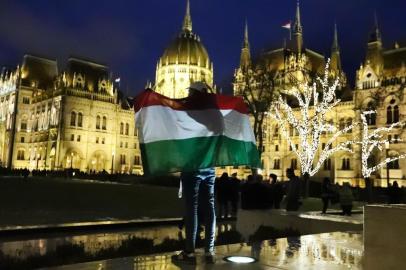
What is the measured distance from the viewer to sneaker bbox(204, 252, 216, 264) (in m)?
5.84

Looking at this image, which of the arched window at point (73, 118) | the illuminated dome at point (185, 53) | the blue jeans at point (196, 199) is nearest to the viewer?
the blue jeans at point (196, 199)

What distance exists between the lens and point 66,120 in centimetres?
8319

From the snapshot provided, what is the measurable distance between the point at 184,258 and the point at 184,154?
4.54 feet

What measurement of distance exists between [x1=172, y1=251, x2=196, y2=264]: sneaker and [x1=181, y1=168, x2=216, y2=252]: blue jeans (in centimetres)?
7

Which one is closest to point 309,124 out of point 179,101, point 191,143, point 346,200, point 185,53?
point 346,200

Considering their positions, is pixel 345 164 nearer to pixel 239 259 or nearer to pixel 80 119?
pixel 80 119

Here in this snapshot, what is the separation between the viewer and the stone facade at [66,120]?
3282 inches

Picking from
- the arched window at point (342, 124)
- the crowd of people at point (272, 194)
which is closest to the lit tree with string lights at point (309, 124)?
the crowd of people at point (272, 194)

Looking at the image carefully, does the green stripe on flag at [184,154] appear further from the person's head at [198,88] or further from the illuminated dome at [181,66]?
the illuminated dome at [181,66]

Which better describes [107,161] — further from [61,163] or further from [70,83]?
[70,83]

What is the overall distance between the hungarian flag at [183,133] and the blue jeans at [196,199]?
12 centimetres

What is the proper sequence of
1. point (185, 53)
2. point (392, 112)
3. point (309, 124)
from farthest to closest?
point (185, 53) → point (392, 112) → point (309, 124)

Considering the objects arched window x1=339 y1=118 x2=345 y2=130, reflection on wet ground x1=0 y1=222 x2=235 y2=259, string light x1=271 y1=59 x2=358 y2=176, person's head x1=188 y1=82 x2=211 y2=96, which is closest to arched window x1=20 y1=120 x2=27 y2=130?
arched window x1=339 y1=118 x2=345 y2=130

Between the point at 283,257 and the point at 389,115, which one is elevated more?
the point at 389,115
